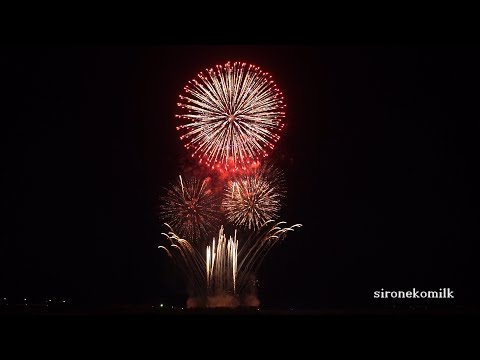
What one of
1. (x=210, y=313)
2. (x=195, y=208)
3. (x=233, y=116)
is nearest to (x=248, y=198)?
(x=195, y=208)

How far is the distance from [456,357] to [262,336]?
1561mm

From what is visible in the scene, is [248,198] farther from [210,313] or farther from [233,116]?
[210,313]

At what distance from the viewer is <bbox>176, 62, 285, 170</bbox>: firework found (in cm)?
2038

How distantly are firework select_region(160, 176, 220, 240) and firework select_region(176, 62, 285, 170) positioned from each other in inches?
34.3

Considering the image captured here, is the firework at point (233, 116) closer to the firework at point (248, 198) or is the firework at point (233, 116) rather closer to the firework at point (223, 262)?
the firework at point (248, 198)

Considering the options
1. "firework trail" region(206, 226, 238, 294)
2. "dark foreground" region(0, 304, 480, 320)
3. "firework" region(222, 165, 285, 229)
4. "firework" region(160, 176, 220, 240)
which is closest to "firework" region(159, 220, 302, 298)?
"firework trail" region(206, 226, 238, 294)

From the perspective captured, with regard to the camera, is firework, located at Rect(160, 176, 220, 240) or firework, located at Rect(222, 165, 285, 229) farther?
firework, located at Rect(160, 176, 220, 240)

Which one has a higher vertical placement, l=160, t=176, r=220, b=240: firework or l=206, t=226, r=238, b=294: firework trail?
l=160, t=176, r=220, b=240: firework

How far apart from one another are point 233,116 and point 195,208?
284 centimetres

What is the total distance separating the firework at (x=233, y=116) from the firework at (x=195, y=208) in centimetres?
87

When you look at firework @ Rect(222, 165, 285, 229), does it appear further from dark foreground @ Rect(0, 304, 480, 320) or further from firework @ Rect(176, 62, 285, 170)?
dark foreground @ Rect(0, 304, 480, 320)

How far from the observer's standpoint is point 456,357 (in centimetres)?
637

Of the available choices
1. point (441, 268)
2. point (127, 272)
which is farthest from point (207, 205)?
point (441, 268)

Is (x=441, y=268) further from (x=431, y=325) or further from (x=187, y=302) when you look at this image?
(x=431, y=325)
